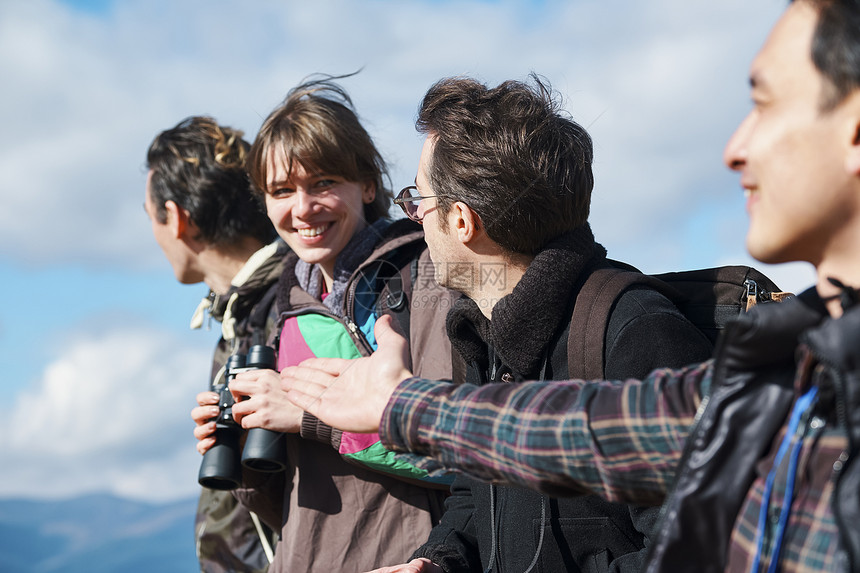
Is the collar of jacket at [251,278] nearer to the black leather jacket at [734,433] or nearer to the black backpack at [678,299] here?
the black backpack at [678,299]

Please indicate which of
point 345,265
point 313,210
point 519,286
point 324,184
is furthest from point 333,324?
point 519,286

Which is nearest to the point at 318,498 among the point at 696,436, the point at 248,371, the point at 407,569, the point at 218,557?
the point at 248,371

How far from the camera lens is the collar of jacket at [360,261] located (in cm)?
302

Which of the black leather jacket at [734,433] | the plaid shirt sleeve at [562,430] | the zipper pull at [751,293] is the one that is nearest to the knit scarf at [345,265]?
the zipper pull at [751,293]

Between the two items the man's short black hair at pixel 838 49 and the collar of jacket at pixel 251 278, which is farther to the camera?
the collar of jacket at pixel 251 278

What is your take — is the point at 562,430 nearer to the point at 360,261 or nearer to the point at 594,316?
the point at 594,316

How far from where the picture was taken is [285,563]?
9.48 ft

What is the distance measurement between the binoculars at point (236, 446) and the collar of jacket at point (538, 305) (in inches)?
34.7

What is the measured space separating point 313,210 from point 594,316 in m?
1.43

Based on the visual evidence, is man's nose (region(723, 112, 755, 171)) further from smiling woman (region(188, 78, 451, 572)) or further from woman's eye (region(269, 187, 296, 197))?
woman's eye (region(269, 187, 296, 197))

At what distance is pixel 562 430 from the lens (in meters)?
1.43

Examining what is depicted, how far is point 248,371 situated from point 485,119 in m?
1.13

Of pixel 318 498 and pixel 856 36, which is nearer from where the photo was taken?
pixel 856 36

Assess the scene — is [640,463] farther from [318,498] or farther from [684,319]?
[318,498]
